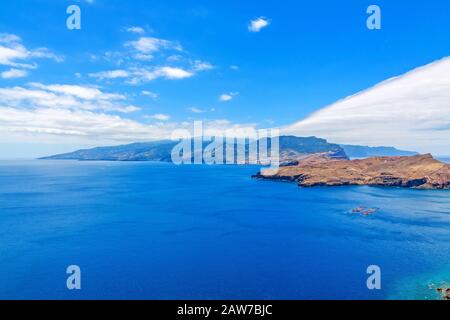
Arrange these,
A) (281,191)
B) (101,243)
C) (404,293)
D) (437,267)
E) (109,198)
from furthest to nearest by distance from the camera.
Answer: (281,191) < (109,198) < (101,243) < (437,267) < (404,293)

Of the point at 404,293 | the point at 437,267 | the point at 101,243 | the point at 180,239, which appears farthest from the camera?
the point at 180,239

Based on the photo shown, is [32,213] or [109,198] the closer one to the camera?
[32,213]

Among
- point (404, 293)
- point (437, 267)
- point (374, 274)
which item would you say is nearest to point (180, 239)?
point (374, 274)
